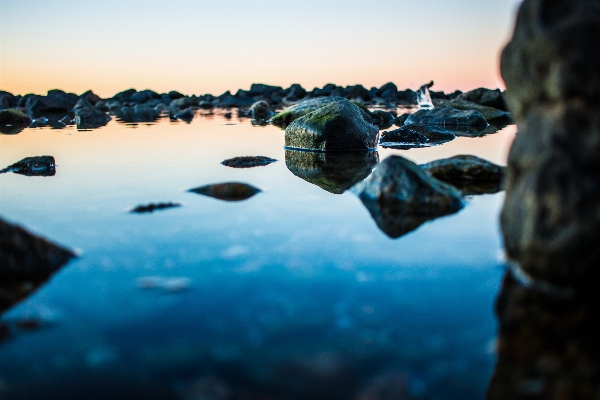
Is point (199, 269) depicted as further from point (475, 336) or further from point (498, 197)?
point (498, 197)

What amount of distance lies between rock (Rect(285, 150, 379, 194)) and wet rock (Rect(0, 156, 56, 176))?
2701 millimetres

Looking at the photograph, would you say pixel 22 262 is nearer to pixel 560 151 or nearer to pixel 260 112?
pixel 560 151

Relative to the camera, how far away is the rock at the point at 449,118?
40.7 ft

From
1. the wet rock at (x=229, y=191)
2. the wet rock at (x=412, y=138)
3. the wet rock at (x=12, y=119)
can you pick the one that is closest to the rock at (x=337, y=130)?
the wet rock at (x=412, y=138)

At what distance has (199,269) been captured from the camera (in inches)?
97.0

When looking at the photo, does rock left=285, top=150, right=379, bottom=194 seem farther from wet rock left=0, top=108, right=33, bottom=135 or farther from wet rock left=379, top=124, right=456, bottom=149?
wet rock left=0, top=108, right=33, bottom=135

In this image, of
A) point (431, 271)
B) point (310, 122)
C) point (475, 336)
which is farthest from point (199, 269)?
point (310, 122)

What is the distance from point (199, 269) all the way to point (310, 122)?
197 inches

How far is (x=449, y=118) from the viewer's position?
1262cm

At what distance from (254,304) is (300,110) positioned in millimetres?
9799

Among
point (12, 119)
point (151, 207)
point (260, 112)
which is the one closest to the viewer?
point (151, 207)

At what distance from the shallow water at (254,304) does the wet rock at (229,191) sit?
0.39ft

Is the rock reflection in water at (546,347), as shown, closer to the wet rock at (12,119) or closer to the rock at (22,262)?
the rock at (22,262)

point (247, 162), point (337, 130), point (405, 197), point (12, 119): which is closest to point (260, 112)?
point (12, 119)
